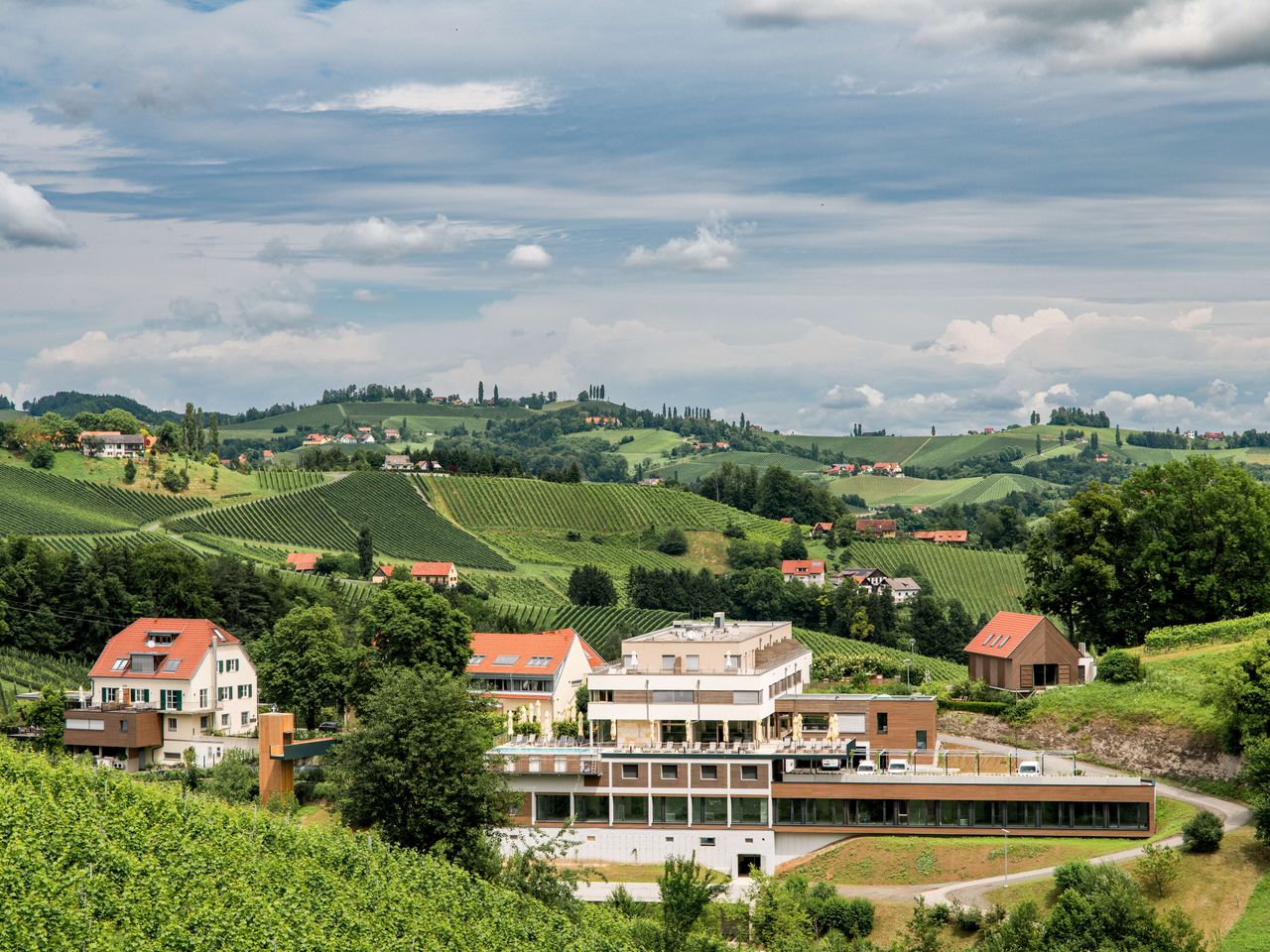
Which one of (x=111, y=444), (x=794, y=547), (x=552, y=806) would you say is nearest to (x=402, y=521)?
(x=111, y=444)

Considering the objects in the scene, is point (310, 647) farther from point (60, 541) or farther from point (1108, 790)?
point (60, 541)

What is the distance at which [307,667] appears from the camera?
2768 inches

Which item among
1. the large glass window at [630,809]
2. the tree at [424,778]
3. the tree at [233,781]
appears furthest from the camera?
the tree at [233,781]

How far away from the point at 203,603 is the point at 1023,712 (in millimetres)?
49832

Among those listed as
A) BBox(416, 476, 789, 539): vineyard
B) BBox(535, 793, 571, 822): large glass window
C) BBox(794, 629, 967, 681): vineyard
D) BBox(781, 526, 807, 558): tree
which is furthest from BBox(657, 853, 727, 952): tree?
BBox(416, 476, 789, 539): vineyard

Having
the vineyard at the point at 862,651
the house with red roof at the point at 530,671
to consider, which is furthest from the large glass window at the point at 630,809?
the vineyard at the point at 862,651

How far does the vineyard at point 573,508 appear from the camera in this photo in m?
161

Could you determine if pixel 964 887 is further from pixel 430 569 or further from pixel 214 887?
pixel 430 569

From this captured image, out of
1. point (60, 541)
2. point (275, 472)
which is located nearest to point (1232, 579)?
point (60, 541)

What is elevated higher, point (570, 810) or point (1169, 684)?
point (1169, 684)

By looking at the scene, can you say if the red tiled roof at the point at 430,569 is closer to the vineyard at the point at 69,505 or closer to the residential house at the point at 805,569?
the vineyard at the point at 69,505

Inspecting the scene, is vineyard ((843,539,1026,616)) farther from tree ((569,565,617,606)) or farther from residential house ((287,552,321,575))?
residential house ((287,552,321,575))

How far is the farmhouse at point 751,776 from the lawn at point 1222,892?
4775mm

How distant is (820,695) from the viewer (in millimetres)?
60625
